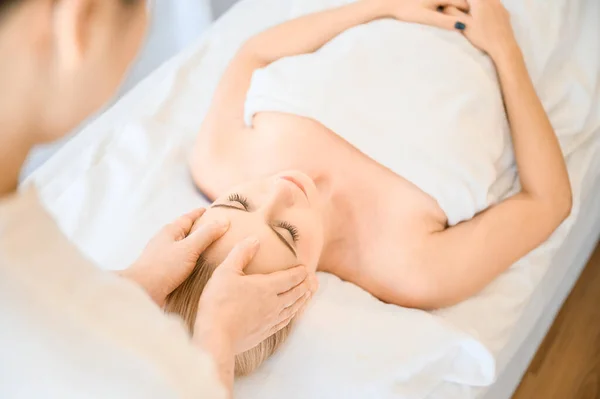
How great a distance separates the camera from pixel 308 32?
1.27 meters

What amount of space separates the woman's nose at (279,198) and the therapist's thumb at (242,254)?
0.08m

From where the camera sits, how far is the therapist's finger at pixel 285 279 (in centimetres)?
80

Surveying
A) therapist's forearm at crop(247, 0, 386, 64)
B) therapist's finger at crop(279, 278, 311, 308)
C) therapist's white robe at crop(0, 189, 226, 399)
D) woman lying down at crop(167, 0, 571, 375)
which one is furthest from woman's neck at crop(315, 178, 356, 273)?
therapist's white robe at crop(0, 189, 226, 399)

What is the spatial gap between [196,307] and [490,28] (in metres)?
0.83

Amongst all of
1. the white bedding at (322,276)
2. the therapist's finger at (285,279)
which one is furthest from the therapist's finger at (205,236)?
the white bedding at (322,276)

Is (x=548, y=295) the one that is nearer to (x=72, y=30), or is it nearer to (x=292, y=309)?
(x=292, y=309)

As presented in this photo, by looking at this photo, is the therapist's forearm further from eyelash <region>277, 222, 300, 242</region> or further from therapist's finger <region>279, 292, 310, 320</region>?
therapist's finger <region>279, 292, 310, 320</region>

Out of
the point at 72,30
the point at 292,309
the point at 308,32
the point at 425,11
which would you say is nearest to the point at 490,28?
the point at 425,11

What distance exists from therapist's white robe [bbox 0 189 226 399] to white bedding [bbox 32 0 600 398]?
0.43 meters

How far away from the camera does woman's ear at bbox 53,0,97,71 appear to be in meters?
0.44

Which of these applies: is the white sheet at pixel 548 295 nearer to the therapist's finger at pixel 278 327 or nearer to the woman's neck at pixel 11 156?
the therapist's finger at pixel 278 327

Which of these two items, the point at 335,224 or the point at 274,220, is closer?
the point at 274,220

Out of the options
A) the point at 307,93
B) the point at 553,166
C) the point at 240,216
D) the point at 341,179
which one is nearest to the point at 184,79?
the point at 307,93

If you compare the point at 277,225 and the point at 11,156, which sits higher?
the point at 11,156
